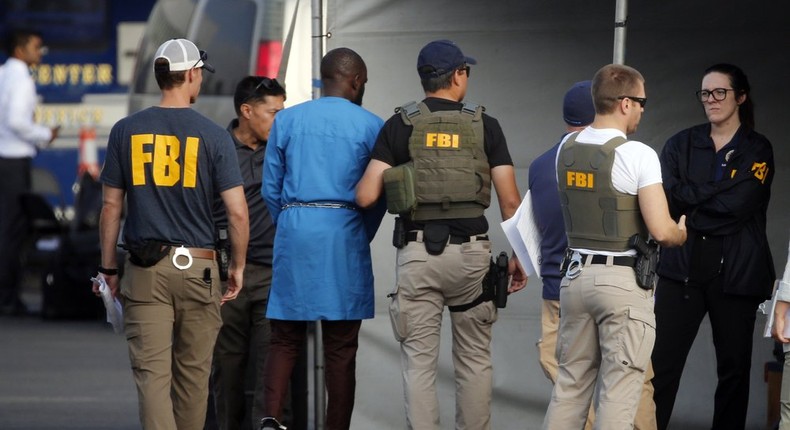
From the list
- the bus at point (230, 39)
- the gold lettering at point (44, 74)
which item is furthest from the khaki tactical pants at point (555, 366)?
the gold lettering at point (44, 74)

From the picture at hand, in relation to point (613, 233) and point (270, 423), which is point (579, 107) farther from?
point (270, 423)

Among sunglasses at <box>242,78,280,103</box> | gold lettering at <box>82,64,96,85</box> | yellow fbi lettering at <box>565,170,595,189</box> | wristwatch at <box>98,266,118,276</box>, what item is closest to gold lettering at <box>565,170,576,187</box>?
yellow fbi lettering at <box>565,170,595,189</box>

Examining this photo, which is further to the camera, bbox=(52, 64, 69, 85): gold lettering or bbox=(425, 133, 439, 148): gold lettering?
bbox=(52, 64, 69, 85): gold lettering

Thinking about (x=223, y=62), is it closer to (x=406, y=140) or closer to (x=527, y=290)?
(x=527, y=290)

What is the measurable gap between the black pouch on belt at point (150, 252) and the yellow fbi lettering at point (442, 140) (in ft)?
3.89

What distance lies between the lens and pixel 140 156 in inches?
245

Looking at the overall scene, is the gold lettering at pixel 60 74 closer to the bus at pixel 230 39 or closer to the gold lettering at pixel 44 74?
the gold lettering at pixel 44 74

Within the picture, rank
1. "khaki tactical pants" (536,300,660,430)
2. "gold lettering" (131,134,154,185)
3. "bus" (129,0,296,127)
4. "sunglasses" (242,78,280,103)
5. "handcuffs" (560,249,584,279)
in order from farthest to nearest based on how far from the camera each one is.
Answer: "bus" (129,0,296,127), "sunglasses" (242,78,280,103), "khaki tactical pants" (536,300,660,430), "gold lettering" (131,134,154,185), "handcuffs" (560,249,584,279)

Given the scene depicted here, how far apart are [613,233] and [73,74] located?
14383 mm

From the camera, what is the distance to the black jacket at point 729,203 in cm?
690

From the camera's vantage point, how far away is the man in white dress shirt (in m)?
12.9

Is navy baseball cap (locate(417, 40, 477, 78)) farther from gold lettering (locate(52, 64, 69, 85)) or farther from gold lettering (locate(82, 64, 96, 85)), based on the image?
gold lettering (locate(52, 64, 69, 85))

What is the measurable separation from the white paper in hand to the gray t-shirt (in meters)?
0.20

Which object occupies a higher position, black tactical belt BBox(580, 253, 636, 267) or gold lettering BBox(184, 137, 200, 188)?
gold lettering BBox(184, 137, 200, 188)
